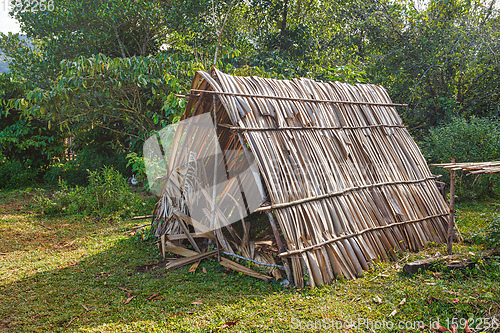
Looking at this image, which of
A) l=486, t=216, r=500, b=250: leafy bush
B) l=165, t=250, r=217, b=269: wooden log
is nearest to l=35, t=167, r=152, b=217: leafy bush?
l=165, t=250, r=217, b=269: wooden log

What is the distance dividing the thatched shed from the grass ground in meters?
0.34

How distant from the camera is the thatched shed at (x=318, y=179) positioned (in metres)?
3.87

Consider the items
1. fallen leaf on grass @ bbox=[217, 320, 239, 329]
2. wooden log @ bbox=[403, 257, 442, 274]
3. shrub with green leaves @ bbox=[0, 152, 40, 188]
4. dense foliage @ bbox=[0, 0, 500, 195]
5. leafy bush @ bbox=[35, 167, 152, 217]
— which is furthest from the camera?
shrub with green leaves @ bbox=[0, 152, 40, 188]

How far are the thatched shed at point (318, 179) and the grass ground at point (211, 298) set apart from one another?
1.12ft

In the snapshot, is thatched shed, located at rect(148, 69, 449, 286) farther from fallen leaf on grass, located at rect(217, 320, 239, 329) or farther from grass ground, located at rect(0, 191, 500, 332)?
fallen leaf on grass, located at rect(217, 320, 239, 329)

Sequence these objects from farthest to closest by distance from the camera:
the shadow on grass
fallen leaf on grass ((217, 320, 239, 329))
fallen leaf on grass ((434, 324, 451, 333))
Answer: the shadow on grass
fallen leaf on grass ((217, 320, 239, 329))
fallen leaf on grass ((434, 324, 451, 333))

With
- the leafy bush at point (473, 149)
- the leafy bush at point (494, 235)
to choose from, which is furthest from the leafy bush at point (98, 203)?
the leafy bush at point (473, 149)

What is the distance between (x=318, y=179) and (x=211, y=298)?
1.92 m

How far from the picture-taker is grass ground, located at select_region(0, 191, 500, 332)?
3.02 m

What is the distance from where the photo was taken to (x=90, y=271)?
14.6 feet

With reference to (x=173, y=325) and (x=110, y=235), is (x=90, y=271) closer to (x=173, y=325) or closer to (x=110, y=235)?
(x=110, y=235)

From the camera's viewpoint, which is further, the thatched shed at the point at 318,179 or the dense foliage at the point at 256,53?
the dense foliage at the point at 256,53

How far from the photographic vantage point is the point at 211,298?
3.56m

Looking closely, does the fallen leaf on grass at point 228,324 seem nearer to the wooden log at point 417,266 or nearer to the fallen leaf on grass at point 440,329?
the fallen leaf on grass at point 440,329
